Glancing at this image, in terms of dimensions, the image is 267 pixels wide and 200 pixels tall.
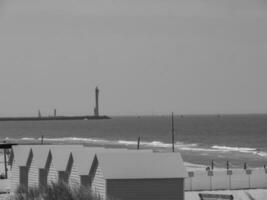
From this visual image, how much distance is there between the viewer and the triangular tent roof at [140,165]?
32.5m

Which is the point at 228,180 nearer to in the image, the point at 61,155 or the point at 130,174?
the point at 61,155

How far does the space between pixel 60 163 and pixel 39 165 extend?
264 cm

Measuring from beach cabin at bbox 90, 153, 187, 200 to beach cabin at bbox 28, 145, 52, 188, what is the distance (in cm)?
575

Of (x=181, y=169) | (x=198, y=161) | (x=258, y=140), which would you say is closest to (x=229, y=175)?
(x=181, y=169)

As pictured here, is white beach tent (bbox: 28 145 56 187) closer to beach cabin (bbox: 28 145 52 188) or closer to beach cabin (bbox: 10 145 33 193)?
beach cabin (bbox: 28 145 52 188)

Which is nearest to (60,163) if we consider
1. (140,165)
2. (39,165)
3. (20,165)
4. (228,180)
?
(39,165)

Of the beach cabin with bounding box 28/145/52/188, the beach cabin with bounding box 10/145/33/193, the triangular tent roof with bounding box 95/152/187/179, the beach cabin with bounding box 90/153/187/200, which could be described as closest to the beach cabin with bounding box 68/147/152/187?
the beach cabin with bounding box 90/153/187/200

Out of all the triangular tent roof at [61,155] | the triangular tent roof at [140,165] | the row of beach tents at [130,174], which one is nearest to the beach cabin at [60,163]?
the triangular tent roof at [61,155]

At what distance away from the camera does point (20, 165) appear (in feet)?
136

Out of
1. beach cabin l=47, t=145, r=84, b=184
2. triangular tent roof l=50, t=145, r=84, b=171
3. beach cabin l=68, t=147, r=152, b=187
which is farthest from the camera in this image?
triangular tent roof l=50, t=145, r=84, b=171

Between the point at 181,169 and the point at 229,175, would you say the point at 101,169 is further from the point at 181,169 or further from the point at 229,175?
the point at 229,175

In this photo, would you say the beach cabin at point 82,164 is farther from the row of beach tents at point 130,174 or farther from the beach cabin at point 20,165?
the beach cabin at point 20,165

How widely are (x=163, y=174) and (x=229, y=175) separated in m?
9.99

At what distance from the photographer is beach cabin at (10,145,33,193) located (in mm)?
41094
